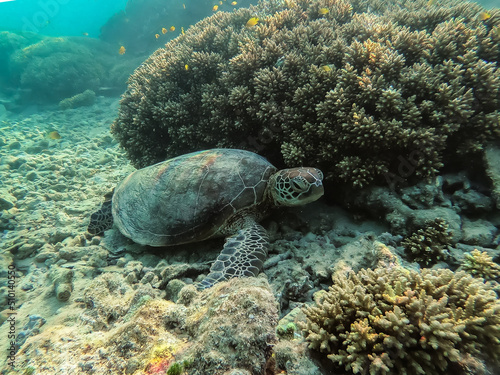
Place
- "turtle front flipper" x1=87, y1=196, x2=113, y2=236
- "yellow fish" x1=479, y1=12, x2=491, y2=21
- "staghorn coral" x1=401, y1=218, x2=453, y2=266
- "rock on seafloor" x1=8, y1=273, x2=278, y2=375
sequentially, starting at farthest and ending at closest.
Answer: "turtle front flipper" x1=87, y1=196, x2=113, y2=236, "yellow fish" x1=479, y1=12, x2=491, y2=21, "staghorn coral" x1=401, y1=218, x2=453, y2=266, "rock on seafloor" x1=8, y1=273, x2=278, y2=375

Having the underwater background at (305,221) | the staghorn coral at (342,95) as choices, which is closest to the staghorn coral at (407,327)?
the underwater background at (305,221)

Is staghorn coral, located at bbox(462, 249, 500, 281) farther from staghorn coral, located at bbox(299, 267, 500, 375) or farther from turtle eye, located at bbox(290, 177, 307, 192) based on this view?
turtle eye, located at bbox(290, 177, 307, 192)

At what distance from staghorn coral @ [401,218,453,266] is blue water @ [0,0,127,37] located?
6144cm

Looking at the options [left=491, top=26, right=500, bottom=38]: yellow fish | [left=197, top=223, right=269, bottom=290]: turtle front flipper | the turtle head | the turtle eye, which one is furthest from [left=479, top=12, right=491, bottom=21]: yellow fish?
[left=197, top=223, right=269, bottom=290]: turtle front flipper

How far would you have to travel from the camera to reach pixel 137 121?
466cm

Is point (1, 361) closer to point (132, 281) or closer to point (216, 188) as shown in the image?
point (132, 281)

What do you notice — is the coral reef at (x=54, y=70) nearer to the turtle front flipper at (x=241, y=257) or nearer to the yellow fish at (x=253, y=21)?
the yellow fish at (x=253, y=21)

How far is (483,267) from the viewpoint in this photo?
6.45ft

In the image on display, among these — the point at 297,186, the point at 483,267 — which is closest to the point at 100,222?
the point at 297,186

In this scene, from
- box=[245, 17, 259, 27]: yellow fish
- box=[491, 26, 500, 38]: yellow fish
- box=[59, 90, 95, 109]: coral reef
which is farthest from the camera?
box=[59, 90, 95, 109]: coral reef

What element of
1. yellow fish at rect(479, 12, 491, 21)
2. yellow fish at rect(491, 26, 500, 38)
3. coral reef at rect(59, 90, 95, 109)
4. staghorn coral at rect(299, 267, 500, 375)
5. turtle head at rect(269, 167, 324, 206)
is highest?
yellow fish at rect(479, 12, 491, 21)

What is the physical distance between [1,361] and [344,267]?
117 inches

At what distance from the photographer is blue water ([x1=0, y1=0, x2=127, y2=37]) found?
161 ft

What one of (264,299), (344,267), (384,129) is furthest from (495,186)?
(264,299)
